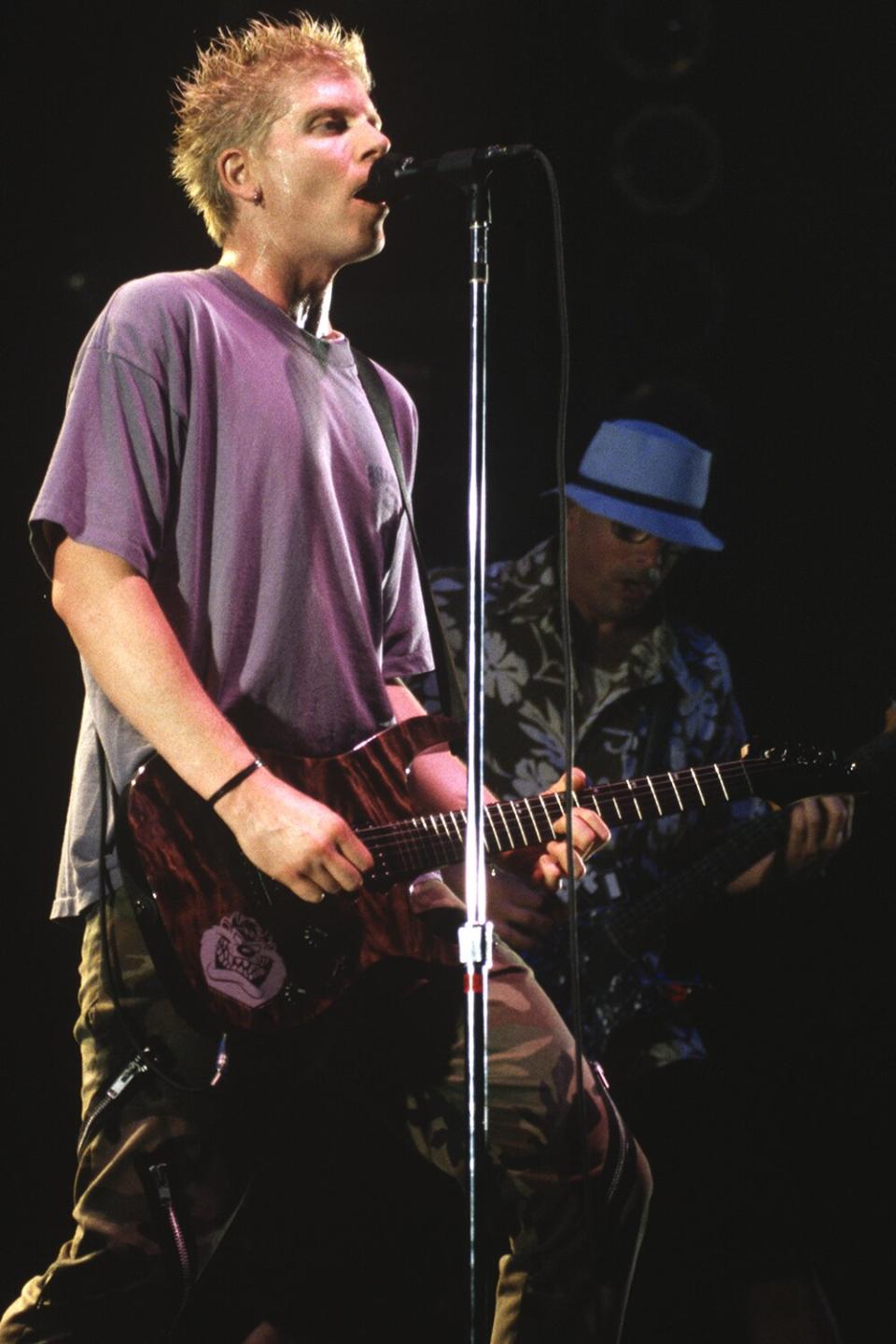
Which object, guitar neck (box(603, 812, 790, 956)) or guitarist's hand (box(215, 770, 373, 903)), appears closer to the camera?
guitarist's hand (box(215, 770, 373, 903))

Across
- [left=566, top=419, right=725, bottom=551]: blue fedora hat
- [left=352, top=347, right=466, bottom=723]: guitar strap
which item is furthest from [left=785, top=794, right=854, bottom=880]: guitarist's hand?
[left=352, top=347, right=466, bottom=723]: guitar strap

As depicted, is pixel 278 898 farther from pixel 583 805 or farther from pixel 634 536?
pixel 634 536

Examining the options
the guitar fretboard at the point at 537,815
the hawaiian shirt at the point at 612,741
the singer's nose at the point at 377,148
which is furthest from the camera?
the hawaiian shirt at the point at 612,741

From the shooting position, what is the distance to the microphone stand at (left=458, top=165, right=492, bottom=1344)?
64.5 inches

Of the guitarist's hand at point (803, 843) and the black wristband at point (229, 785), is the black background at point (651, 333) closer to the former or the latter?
the guitarist's hand at point (803, 843)

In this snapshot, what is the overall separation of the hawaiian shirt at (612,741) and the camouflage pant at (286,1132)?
113cm

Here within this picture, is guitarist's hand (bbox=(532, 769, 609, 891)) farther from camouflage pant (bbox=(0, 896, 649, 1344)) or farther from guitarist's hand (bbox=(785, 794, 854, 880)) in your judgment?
guitarist's hand (bbox=(785, 794, 854, 880))

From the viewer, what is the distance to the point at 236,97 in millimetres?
2363

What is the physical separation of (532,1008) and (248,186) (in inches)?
58.0

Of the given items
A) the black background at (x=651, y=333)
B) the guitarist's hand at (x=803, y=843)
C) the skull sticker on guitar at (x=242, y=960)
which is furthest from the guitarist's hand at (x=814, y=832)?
the skull sticker on guitar at (x=242, y=960)

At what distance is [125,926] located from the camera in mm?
1919

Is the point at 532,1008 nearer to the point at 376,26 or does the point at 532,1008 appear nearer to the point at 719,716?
the point at 719,716

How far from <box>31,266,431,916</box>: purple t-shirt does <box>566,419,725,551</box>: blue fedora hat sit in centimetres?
137

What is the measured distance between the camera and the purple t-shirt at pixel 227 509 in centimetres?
191
